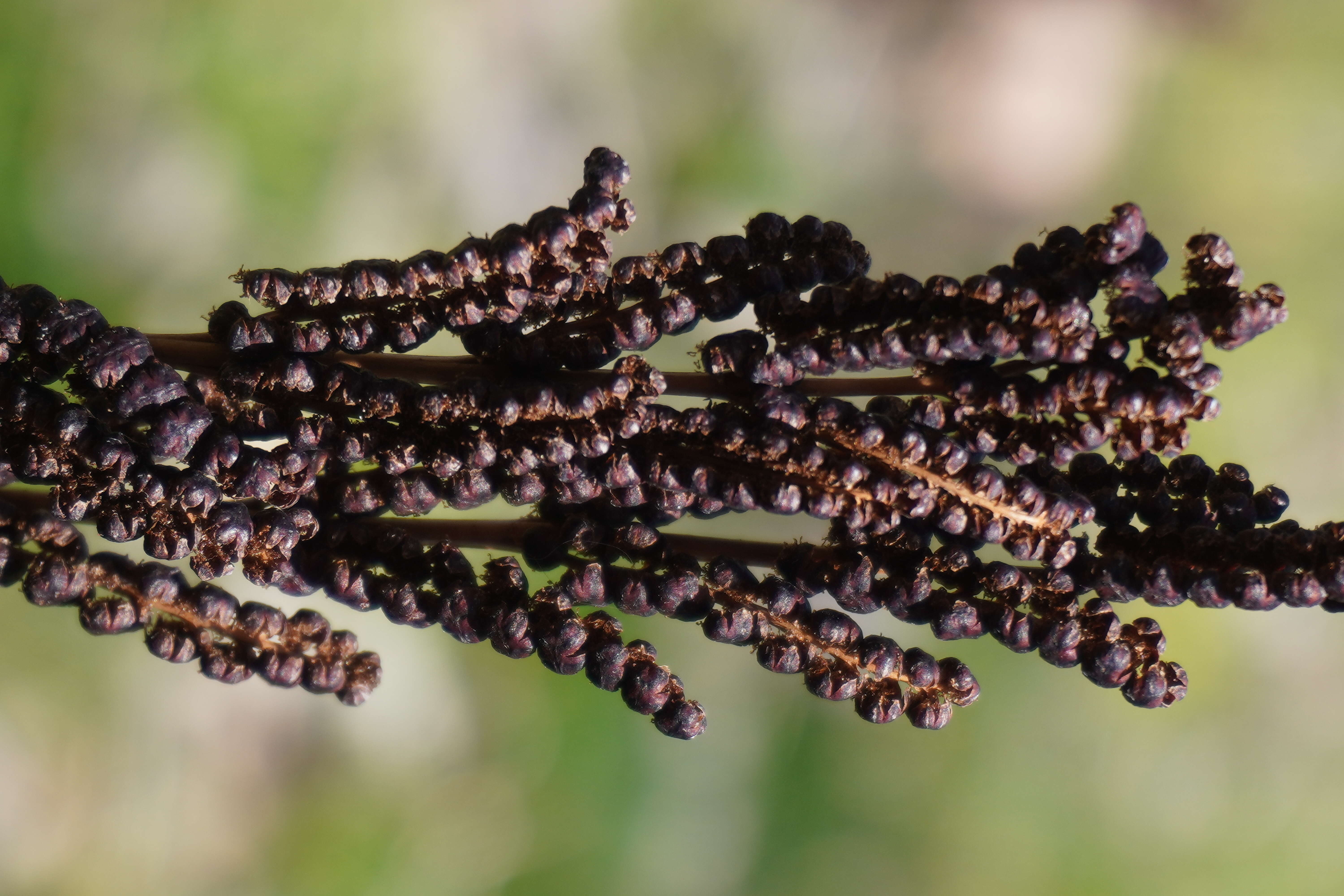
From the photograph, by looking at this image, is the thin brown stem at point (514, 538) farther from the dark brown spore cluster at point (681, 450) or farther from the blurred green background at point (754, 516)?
the blurred green background at point (754, 516)

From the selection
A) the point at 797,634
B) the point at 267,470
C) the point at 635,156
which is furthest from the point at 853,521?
the point at 635,156

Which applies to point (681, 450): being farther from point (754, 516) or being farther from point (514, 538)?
point (754, 516)

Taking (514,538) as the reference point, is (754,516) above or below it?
above

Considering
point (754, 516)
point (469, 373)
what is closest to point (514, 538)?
point (469, 373)

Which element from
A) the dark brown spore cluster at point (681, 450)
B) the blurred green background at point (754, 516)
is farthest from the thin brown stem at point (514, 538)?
the blurred green background at point (754, 516)

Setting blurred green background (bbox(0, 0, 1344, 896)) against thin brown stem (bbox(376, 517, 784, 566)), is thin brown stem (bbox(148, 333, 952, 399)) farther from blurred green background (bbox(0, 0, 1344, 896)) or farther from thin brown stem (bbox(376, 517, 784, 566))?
blurred green background (bbox(0, 0, 1344, 896))

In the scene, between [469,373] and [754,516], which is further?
[754,516]
